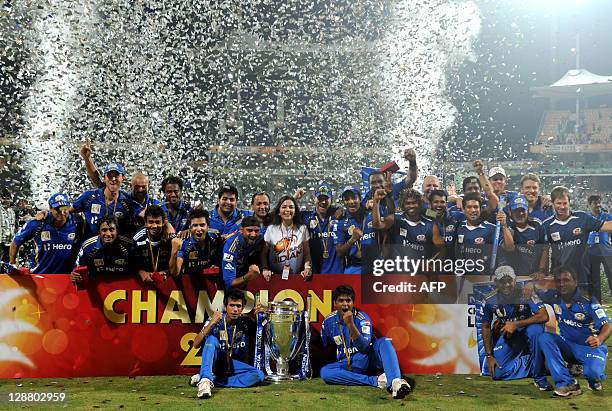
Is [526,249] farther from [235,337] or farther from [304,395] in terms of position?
[235,337]

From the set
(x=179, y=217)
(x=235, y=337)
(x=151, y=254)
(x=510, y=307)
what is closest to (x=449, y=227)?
(x=510, y=307)

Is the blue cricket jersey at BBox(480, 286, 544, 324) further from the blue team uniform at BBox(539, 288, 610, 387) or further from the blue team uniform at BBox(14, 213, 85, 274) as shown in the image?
the blue team uniform at BBox(14, 213, 85, 274)

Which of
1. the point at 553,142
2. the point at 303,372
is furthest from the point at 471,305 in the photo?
the point at 553,142

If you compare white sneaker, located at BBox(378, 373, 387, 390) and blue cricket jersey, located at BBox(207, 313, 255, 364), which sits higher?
blue cricket jersey, located at BBox(207, 313, 255, 364)

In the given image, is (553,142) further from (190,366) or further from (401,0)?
(190,366)

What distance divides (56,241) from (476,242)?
153 inches

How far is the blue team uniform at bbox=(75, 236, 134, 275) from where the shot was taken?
5.64 meters

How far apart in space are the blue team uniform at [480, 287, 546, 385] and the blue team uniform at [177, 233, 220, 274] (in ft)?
7.57

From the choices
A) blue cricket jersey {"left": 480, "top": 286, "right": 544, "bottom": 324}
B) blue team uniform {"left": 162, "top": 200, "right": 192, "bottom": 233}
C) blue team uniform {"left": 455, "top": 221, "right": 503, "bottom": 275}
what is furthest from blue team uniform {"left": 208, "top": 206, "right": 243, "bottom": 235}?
blue cricket jersey {"left": 480, "top": 286, "right": 544, "bottom": 324}

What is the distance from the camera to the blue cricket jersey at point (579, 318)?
17.3 feet

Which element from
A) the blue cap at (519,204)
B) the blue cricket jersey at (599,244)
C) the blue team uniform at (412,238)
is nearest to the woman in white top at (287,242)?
the blue team uniform at (412,238)

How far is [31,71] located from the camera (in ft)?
53.9

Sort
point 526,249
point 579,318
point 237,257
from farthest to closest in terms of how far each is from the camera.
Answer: point 526,249 → point 237,257 → point 579,318

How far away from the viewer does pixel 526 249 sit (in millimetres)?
5812
